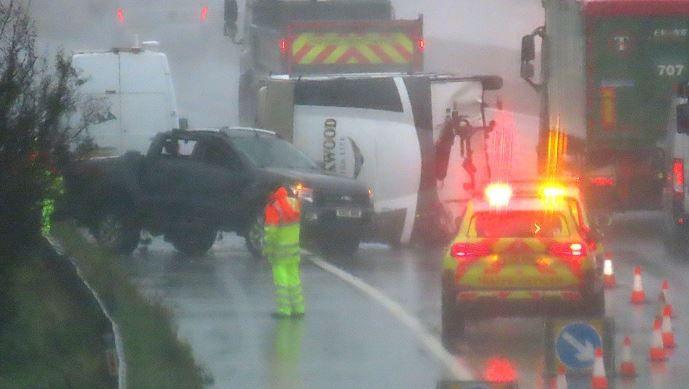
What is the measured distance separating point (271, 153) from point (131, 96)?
17.4 ft

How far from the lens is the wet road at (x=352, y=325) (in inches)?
505

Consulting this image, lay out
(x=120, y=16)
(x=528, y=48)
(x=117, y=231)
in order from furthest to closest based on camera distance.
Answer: (x=120, y=16) < (x=528, y=48) < (x=117, y=231)

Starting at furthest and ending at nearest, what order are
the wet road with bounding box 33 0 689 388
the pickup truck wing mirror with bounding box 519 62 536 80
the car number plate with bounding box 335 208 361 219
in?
the pickup truck wing mirror with bounding box 519 62 536 80
the car number plate with bounding box 335 208 361 219
the wet road with bounding box 33 0 689 388

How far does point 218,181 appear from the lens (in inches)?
899

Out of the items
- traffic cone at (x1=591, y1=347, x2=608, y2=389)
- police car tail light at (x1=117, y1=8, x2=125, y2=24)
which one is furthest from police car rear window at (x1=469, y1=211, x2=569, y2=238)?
police car tail light at (x1=117, y1=8, x2=125, y2=24)

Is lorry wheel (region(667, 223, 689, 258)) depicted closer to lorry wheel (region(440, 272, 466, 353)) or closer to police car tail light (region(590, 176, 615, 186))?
police car tail light (region(590, 176, 615, 186))

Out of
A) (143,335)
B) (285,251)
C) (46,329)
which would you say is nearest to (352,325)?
(285,251)

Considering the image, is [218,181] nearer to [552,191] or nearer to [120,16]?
[552,191]

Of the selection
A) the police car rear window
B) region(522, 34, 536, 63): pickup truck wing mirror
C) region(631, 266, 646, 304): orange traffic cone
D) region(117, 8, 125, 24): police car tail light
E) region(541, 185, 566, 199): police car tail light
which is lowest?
region(631, 266, 646, 304): orange traffic cone

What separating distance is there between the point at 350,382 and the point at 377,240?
41.6ft

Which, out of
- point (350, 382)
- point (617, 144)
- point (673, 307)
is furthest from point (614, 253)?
point (350, 382)

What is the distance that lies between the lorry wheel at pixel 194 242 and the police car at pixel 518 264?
29.9 feet

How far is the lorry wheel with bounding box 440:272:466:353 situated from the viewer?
1433cm

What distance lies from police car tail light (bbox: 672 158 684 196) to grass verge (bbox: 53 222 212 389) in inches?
346
